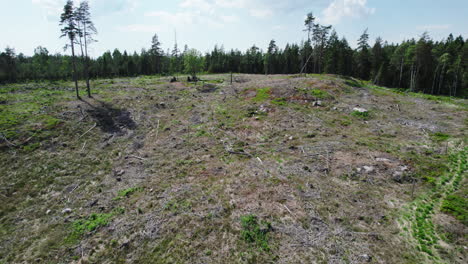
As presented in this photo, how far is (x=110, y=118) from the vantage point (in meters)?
22.2

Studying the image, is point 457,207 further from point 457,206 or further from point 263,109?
point 263,109

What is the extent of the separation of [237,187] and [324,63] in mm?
69585

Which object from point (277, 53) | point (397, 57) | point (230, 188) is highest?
point (277, 53)

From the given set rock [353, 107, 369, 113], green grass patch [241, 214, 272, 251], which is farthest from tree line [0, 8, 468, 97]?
green grass patch [241, 214, 272, 251]

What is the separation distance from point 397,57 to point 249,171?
66810mm

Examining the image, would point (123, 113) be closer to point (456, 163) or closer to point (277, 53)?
point (456, 163)

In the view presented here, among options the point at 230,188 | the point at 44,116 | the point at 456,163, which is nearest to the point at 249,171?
the point at 230,188

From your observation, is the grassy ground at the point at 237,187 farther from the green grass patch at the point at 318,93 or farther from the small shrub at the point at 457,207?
the green grass patch at the point at 318,93

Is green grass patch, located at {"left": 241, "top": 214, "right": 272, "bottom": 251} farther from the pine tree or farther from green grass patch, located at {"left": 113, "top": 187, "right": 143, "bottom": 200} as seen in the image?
the pine tree

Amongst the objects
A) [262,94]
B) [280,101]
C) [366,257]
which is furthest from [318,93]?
[366,257]

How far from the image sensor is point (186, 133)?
1862 cm

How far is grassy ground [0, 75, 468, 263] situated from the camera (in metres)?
7.57

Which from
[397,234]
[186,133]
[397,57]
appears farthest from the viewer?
[397,57]

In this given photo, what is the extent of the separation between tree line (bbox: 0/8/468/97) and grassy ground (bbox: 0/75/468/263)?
671 inches
